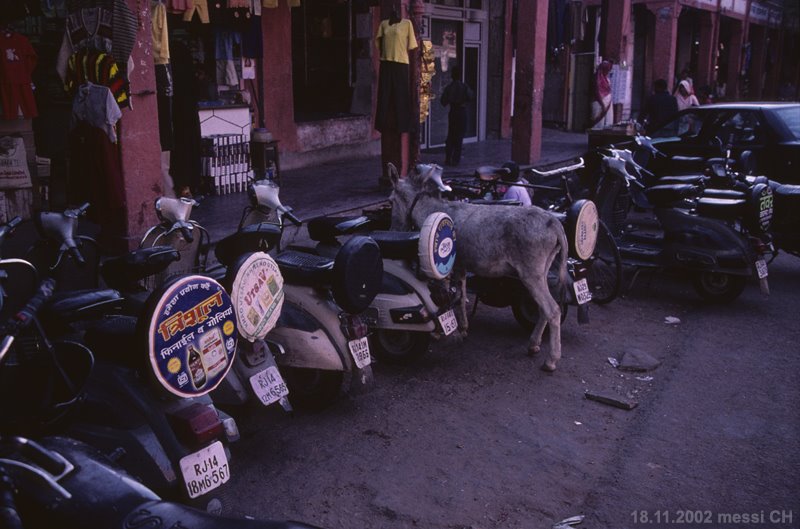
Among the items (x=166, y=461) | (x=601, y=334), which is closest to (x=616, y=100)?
(x=601, y=334)

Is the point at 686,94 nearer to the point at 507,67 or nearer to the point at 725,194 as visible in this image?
the point at 507,67

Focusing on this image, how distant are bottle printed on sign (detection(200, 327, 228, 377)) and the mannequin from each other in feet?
25.9

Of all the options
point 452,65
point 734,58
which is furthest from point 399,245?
point 734,58

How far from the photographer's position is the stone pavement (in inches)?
358

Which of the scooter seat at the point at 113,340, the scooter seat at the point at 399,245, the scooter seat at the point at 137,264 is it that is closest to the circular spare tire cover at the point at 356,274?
the scooter seat at the point at 399,245

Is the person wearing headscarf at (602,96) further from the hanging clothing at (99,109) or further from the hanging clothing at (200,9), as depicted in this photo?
the hanging clothing at (99,109)

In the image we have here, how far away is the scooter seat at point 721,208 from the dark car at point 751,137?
101 inches

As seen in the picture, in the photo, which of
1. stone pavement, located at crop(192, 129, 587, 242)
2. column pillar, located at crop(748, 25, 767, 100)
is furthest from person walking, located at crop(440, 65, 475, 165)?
column pillar, located at crop(748, 25, 767, 100)

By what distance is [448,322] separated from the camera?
5508 millimetres

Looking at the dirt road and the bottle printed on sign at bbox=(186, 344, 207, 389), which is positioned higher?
the bottle printed on sign at bbox=(186, 344, 207, 389)

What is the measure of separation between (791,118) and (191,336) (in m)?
9.08

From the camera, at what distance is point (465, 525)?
3.70 metres

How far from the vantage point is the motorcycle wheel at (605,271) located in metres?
7.04

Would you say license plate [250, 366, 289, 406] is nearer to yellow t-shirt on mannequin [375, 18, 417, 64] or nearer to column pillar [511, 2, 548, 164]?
yellow t-shirt on mannequin [375, 18, 417, 64]
